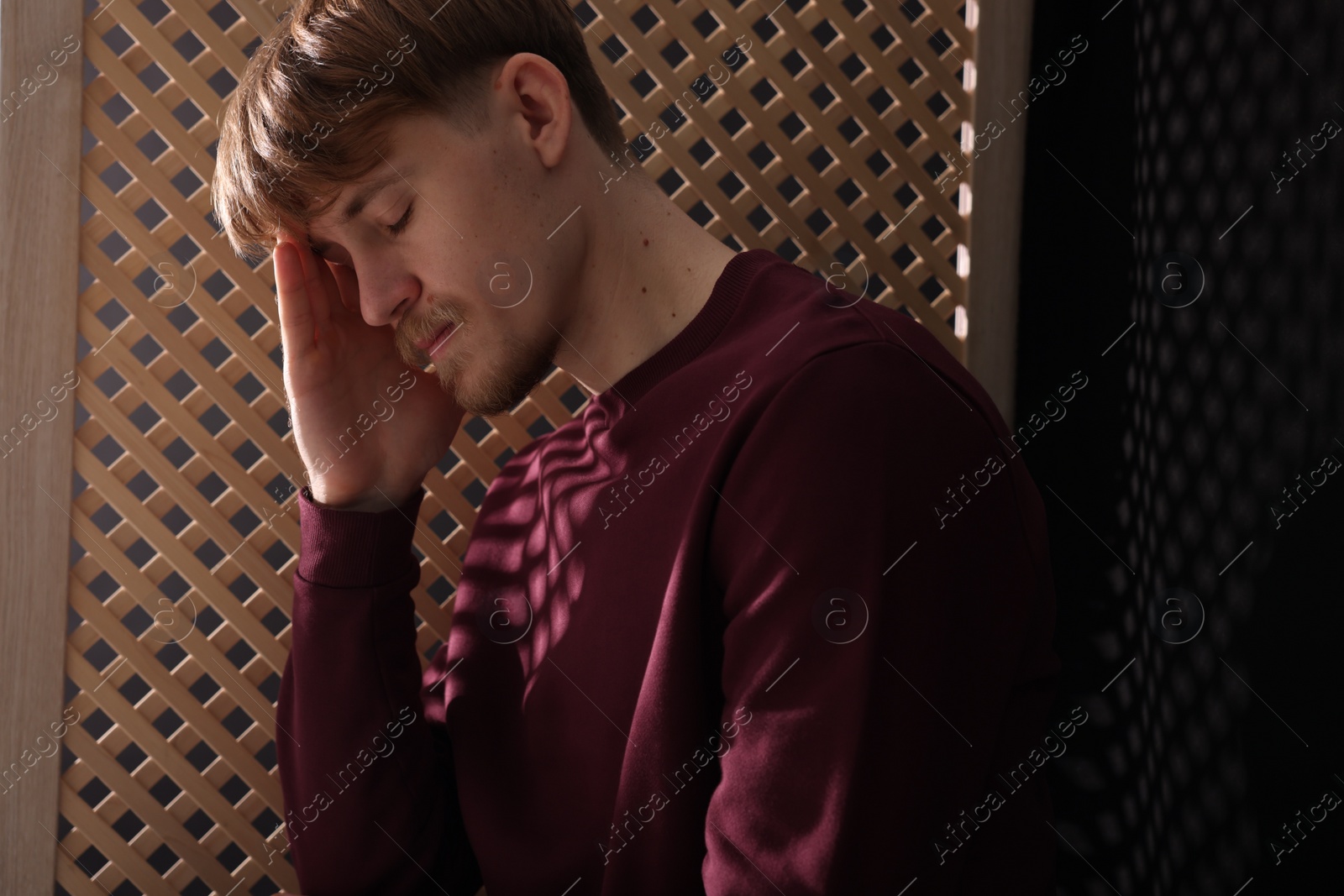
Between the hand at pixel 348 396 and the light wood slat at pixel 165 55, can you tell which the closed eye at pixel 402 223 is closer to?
the hand at pixel 348 396

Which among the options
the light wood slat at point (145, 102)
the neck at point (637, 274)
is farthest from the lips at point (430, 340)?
the light wood slat at point (145, 102)

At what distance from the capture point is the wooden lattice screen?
992 millimetres

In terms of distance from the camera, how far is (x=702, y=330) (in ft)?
2.57

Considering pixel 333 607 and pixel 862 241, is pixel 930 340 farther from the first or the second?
pixel 333 607

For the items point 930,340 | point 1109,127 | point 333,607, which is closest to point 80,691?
point 333,607

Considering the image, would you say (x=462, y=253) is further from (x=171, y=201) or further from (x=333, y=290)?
(x=171, y=201)

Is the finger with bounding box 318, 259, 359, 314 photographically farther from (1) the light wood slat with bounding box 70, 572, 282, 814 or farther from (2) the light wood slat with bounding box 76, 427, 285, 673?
(1) the light wood slat with bounding box 70, 572, 282, 814

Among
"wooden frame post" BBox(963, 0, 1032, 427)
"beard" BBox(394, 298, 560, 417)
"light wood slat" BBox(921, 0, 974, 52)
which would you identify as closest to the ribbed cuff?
"beard" BBox(394, 298, 560, 417)

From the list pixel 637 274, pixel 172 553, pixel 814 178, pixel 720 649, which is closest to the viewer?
pixel 720 649

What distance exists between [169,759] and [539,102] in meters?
0.78

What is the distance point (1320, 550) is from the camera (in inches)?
33.1

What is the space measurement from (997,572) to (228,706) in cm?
83

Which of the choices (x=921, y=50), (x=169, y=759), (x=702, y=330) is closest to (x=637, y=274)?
(x=702, y=330)

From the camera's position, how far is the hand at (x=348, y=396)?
0.94 m
